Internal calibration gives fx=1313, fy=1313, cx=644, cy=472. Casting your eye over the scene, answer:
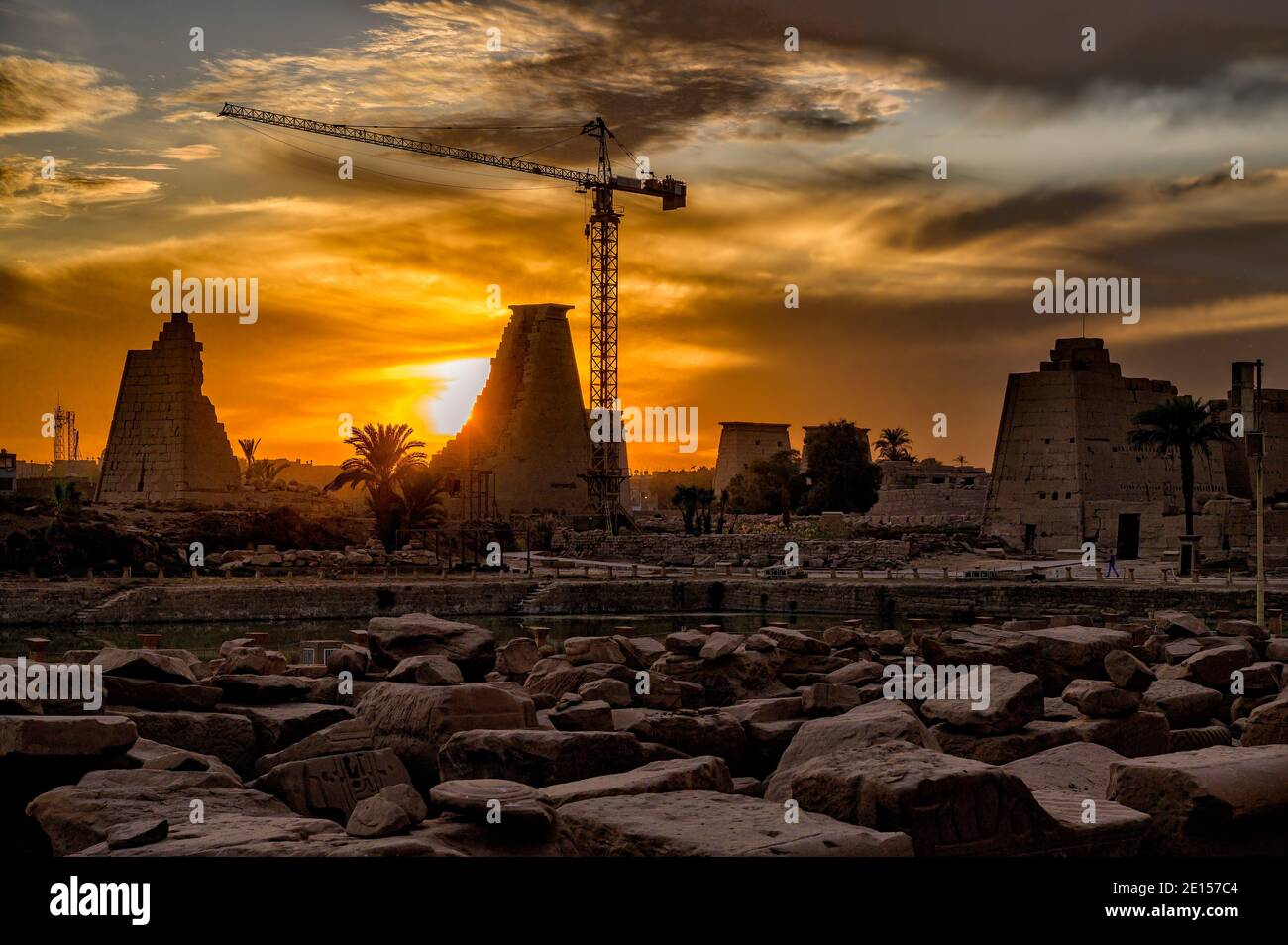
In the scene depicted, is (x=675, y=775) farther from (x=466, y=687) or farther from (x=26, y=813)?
(x=26, y=813)

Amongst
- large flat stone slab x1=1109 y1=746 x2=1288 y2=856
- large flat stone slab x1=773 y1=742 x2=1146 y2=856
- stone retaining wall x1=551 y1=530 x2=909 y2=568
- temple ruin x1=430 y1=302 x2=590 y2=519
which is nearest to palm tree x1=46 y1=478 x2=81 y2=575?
stone retaining wall x1=551 y1=530 x2=909 y2=568

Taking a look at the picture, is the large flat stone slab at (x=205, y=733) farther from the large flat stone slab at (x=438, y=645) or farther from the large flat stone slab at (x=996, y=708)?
the large flat stone slab at (x=996, y=708)

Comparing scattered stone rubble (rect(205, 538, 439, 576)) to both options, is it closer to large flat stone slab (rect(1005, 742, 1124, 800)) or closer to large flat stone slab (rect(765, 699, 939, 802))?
large flat stone slab (rect(765, 699, 939, 802))

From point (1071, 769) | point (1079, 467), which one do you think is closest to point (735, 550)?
point (1079, 467)

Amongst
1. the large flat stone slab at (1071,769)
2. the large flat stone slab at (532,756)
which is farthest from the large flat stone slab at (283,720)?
the large flat stone slab at (1071,769)

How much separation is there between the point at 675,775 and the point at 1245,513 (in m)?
39.4

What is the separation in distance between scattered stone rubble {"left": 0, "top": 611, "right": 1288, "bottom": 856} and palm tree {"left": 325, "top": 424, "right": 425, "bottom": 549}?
36.1 metres

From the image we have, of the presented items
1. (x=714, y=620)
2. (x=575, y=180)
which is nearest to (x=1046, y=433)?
(x=714, y=620)

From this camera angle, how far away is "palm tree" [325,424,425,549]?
156 ft

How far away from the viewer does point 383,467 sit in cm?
4797

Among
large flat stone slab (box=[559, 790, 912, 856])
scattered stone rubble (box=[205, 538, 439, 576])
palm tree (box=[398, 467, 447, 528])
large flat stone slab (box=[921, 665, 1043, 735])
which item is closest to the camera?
large flat stone slab (box=[559, 790, 912, 856])

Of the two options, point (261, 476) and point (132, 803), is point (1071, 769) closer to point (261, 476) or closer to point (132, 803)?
point (132, 803)

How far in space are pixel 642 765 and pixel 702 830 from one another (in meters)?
1.97

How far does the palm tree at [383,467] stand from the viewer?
47688 mm
